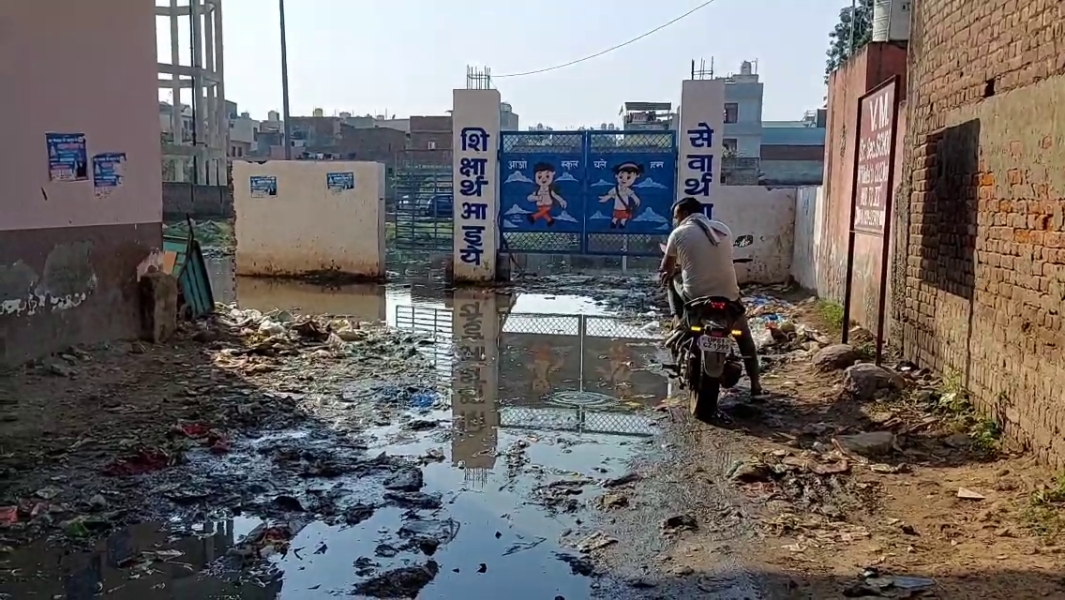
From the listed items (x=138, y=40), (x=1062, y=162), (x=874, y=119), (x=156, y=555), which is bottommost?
(x=156, y=555)

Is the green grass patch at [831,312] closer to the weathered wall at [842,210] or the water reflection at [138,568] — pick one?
the weathered wall at [842,210]

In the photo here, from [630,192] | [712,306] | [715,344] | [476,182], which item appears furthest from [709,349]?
[476,182]

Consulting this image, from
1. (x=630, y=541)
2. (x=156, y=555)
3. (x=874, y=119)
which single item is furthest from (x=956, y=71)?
(x=156, y=555)

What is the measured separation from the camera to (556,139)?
14.4 m

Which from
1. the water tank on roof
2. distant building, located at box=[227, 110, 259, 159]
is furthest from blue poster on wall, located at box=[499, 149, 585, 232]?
distant building, located at box=[227, 110, 259, 159]

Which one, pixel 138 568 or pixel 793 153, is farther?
pixel 793 153

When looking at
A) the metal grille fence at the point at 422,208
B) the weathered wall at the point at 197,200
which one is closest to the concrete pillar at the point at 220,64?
the weathered wall at the point at 197,200

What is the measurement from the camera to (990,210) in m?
5.68

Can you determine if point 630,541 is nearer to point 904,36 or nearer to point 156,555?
point 156,555

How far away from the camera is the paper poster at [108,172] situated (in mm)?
8148

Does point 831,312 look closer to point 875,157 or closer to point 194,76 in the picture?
point 875,157

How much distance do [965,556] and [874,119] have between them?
192 inches

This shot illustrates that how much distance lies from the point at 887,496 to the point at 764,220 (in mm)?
9997

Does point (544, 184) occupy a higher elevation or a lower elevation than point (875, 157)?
lower
